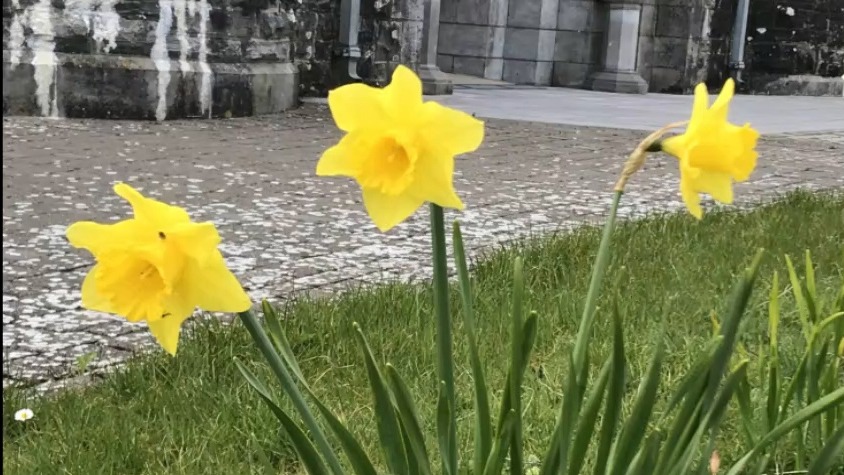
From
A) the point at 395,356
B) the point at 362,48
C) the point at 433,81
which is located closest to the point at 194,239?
the point at 395,356

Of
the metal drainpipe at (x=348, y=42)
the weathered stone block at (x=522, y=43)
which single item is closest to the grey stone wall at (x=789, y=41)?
the weathered stone block at (x=522, y=43)

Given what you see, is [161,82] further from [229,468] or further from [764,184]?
[229,468]

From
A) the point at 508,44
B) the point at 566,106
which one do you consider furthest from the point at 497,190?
the point at 508,44

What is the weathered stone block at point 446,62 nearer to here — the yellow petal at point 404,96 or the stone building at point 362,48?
the stone building at point 362,48

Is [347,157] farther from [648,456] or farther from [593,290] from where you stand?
[648,456]

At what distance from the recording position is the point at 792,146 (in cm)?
740

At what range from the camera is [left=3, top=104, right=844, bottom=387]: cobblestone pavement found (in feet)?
8.86

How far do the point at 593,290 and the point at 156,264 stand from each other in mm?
470

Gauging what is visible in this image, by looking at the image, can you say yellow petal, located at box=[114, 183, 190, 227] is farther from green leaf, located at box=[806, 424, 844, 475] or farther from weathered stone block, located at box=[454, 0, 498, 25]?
weathered stone block, located at box=[454, 0, 498, 25]

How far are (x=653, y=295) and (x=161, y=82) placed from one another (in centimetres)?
489

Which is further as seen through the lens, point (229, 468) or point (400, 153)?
point (229, 468)

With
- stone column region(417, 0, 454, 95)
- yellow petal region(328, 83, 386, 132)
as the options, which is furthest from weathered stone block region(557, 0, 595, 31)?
yellow petal region(328, 83, 386, 132)

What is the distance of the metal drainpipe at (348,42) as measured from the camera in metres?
9.34

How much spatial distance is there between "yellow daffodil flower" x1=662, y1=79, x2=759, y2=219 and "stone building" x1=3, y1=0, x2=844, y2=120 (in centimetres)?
598
